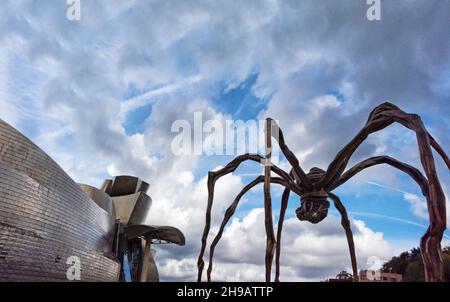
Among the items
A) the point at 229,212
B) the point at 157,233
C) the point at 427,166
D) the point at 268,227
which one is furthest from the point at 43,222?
the point at 157,233

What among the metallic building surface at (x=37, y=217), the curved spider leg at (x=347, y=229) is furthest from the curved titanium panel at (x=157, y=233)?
the curved spider leg at (x=347, y=229)

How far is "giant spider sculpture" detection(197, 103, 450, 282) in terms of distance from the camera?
364cm

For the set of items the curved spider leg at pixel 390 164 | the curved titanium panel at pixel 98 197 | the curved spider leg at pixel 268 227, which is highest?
the curved titanium panel at pixel 98 197

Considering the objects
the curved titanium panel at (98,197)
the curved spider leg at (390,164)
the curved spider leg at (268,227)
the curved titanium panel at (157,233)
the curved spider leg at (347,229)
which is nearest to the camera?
the curved spider leg at (268,227)

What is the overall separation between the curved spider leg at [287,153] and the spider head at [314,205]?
0.23 metres

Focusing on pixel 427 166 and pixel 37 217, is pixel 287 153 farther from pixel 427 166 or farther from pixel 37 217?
pixel 37 217

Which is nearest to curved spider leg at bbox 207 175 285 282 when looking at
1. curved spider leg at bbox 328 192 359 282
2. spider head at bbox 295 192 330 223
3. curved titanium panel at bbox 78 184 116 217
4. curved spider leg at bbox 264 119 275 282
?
spider head at bbox 295 192 330 223

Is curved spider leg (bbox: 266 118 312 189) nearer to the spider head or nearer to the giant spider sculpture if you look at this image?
the giant spider sculpture

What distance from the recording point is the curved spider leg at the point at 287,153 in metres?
6.02

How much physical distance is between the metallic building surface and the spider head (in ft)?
42.8

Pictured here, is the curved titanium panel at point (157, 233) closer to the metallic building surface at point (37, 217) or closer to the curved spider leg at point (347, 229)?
the metallic building surface at point (37, 217)
